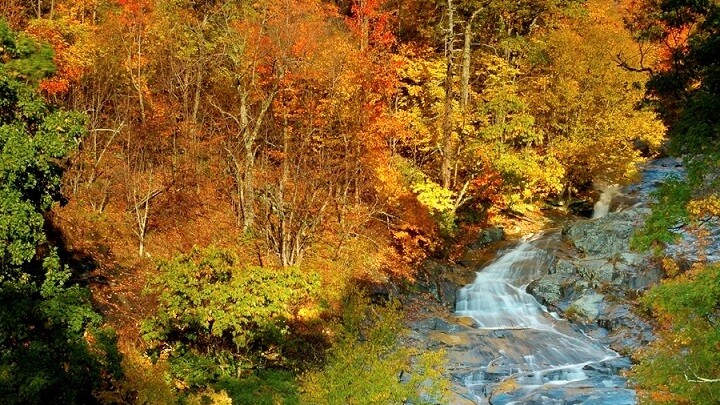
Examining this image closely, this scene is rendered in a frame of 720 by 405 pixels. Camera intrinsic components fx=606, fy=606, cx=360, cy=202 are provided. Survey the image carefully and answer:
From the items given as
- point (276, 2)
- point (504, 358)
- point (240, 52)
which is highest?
point (276, 2)

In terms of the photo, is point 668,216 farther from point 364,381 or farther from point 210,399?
point 210,399

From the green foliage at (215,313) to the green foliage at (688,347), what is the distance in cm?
892

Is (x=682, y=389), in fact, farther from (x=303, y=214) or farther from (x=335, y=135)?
(x=335, y=135)

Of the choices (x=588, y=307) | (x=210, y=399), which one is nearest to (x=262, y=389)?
(x=210, y=399)

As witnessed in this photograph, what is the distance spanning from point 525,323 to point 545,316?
117cm

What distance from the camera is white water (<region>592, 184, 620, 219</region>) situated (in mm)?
36194

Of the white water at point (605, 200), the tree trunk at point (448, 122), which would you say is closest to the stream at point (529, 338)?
the white water at point (605, 200)

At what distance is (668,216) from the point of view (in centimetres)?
1581

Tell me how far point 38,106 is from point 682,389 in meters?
15.7

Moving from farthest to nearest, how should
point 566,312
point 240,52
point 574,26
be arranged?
point 574,26
point 566,312
point 240,52

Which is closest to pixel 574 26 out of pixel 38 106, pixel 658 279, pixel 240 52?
pixel 658 279

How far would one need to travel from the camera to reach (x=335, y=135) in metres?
26.8

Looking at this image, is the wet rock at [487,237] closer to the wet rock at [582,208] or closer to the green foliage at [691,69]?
the wet rock at [582,208]

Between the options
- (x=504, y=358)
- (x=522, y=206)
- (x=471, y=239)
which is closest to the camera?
(x=504, y=358)
